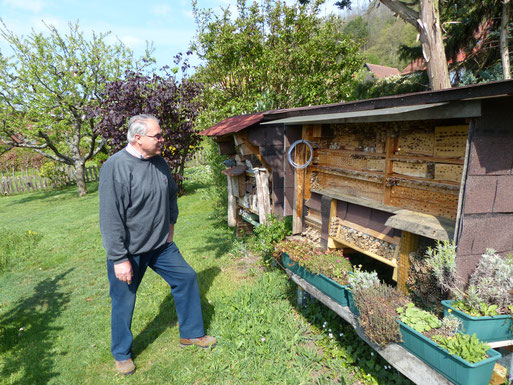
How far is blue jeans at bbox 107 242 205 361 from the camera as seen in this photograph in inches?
122

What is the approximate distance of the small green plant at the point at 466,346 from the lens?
1.93 metres

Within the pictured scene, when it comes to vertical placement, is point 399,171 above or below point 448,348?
above

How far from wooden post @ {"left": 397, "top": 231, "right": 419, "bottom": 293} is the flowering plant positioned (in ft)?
1.81

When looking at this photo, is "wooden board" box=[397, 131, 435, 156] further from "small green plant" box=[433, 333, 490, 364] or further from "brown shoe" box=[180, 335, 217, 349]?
"brown shoe" box=[180, 335, 217, 349]

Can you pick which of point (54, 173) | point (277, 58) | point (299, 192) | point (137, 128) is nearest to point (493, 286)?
point (299, 192)

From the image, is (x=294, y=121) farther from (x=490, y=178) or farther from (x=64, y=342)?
(x=64, y=342)

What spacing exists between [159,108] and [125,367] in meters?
9.07

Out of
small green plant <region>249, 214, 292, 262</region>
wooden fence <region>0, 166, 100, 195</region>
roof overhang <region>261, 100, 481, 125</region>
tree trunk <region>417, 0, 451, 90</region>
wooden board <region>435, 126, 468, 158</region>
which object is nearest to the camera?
roof overhang <region>261, 100, 481, 125</region>

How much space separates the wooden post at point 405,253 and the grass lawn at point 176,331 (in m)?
0.84

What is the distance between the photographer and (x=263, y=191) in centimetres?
531

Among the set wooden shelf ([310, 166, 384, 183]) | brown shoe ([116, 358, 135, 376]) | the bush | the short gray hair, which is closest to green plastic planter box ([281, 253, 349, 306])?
wooden shelf ([310, 166, 384, 183])

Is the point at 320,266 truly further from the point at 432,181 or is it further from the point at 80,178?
the point at 80,178

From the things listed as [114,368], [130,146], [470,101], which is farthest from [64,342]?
[470,101]

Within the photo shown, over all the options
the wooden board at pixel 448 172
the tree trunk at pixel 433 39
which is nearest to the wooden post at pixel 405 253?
the wooden board at pixel 448 172
